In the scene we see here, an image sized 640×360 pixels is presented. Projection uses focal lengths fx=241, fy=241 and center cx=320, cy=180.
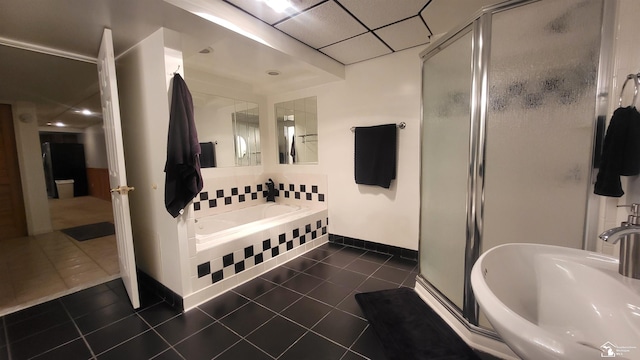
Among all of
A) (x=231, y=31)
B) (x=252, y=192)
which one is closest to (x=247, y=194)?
(x=252, y=192)

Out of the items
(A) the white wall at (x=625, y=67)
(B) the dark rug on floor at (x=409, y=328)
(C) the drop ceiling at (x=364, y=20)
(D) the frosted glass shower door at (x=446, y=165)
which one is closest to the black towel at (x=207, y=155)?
(C) the drop ceiling at (x=364, y=20)

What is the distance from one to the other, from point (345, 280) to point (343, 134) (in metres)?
1.54

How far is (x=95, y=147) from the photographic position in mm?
6602

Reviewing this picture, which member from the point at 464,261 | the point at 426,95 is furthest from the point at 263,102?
the point at 464,261

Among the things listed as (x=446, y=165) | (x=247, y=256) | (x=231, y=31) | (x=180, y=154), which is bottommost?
(x=247, y=256)

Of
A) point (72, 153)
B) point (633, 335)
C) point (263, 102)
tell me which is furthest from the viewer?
point (72, 153)

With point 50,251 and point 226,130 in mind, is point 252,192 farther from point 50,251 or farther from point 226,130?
point 50,251

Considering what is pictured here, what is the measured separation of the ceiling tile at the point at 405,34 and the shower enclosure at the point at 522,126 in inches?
15.3

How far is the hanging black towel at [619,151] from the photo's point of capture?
93 centimetres

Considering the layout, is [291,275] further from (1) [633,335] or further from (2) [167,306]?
(1) [633,335]

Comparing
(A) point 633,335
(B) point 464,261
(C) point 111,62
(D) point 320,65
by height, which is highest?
(D) point 320,65

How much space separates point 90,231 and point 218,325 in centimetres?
342

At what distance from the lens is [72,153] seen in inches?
278

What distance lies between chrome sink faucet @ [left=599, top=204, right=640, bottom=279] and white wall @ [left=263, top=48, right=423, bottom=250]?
5.29 ft
